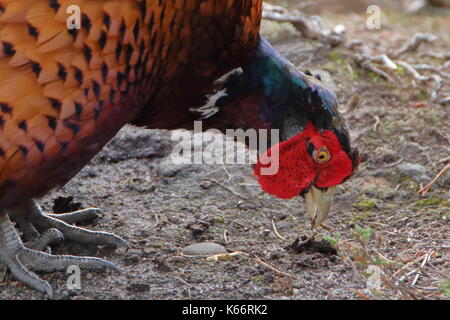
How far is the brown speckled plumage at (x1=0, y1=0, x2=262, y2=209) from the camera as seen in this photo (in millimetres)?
3016

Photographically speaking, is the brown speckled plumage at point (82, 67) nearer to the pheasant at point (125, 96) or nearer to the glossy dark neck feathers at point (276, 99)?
the pheasant at point (125, 96)

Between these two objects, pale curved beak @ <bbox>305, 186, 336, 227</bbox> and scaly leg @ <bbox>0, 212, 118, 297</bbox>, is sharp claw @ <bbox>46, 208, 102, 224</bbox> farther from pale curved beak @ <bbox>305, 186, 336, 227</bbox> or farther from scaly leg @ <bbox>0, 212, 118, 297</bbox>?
pale curved beak @ <bbox>305, 186, 336, 227</bbox>

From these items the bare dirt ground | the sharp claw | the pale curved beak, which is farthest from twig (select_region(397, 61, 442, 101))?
the sharp claw

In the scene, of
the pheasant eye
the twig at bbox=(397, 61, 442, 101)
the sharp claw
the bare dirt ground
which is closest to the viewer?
the bare dirt ground

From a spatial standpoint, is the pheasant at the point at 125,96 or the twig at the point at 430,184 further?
the twig at the point at 430,184

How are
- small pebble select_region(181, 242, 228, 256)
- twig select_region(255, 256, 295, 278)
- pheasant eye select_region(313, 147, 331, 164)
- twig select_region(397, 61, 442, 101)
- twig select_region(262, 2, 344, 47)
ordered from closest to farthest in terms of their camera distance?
twig select_region(255, 256, 295, 278)
pheasant eye select_region(313, 147, 331, 164)
small pebble select_region(181, 242, 228, 256)
twig select_region(397, 61, 442, 101)
twig select_region(262, 2, 344, 47)

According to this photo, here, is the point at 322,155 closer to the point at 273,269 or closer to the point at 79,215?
the point at 273,269

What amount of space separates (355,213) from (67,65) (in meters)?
1.99

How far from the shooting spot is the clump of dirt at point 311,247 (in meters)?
3.65

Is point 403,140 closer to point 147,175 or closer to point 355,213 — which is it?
point 355,213

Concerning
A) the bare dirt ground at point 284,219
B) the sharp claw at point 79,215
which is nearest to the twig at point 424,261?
the bare dirt ground at point 284,219

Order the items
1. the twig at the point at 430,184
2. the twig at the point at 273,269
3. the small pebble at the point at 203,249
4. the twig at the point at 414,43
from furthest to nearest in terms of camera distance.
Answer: the twig at the point at 414,43
the twig at the point at 430,184
the small pebble at the point at 203,249
the twig at the point at 273,269
